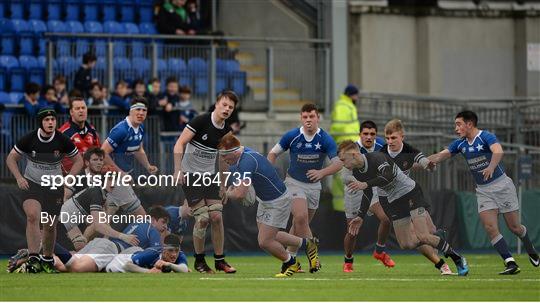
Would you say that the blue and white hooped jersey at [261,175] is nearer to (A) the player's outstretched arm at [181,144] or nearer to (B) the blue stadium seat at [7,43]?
(A) the player's outstretched arm at [181,144]

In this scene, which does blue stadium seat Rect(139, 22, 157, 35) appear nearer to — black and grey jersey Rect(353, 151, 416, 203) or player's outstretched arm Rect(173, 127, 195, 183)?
player's outstretched arm Rect(173, 127, 195, 183)

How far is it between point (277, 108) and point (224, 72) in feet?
4.63

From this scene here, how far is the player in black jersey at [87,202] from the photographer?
64.1ft

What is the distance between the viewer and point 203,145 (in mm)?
18984

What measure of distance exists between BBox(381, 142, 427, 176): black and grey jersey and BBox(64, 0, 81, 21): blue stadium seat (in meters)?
11.6

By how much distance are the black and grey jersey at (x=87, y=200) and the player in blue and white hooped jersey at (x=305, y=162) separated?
7.67 feet

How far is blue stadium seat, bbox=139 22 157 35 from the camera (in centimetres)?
2955

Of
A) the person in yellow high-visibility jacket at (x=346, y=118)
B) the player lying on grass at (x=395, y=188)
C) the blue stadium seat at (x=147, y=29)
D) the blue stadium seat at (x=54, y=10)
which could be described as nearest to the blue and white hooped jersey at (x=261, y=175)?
the player lying on grass at (x=395, y=188)

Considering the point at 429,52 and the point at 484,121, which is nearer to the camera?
the point at 484,121

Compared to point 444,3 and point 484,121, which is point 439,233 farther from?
point 444,3

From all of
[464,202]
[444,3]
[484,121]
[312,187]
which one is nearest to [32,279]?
[312,187]

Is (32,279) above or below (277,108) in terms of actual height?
below

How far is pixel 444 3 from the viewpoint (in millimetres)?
32812

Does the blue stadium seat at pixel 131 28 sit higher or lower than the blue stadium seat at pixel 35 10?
lower
